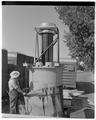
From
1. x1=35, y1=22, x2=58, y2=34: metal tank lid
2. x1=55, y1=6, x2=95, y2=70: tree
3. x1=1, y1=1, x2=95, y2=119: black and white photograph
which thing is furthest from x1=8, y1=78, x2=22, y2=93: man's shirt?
x1=55, y1=6, x2=95, y2=70: tree

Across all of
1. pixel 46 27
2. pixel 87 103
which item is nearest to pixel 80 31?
pixel 46 27

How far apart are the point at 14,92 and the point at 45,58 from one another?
0.53 meters

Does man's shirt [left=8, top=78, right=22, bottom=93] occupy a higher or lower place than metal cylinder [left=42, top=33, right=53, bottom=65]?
lower

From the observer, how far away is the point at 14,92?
192 centimetres

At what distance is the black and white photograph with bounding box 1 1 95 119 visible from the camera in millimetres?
1953

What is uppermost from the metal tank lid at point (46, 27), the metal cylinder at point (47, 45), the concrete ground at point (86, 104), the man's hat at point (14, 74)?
the metal tank lid at point (46, 27)

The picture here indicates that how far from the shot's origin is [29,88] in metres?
2.03

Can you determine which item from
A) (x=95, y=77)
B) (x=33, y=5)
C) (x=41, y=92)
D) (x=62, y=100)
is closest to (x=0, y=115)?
(x=41, y=92)

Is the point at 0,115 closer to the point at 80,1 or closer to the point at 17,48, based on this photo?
the point at 17,48

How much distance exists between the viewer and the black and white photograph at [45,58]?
1953mm

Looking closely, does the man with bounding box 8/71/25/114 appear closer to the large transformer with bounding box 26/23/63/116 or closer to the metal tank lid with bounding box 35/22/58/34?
the large transformer with bounding box 26/23/63/116

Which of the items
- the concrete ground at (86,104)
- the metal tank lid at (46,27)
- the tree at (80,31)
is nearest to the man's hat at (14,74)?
the concrete ground at (86,104)

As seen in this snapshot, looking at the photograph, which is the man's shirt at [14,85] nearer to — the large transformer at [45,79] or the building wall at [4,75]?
the building wall at [4,75]

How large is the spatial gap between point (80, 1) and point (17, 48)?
2.95 feet
